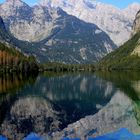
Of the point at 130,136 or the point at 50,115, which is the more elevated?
the point at 130,136

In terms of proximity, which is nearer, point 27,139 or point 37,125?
point 27,139

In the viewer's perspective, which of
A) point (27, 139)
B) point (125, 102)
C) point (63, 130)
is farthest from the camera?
point (125, 102)

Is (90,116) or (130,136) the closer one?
(130,136)

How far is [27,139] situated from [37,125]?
12.7 metres

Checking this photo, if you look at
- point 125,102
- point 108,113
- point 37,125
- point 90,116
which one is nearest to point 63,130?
point 37,125

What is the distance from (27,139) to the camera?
54.8 meters

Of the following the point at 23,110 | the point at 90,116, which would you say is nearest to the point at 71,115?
the point at 90,116

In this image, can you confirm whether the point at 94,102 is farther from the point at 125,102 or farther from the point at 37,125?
the point at 37,125

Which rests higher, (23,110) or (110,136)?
(110,136)

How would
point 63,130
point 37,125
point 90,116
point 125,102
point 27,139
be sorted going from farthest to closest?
point 125,102
point 90,116
point 37,125
point 63,130
point 27,139

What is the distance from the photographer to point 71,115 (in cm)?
8112

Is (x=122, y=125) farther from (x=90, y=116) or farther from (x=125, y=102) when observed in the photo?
(x=125, y=102)

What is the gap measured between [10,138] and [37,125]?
12502 millimetres

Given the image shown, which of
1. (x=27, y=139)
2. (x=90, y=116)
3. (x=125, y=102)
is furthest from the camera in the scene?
(x=125, y=102)
